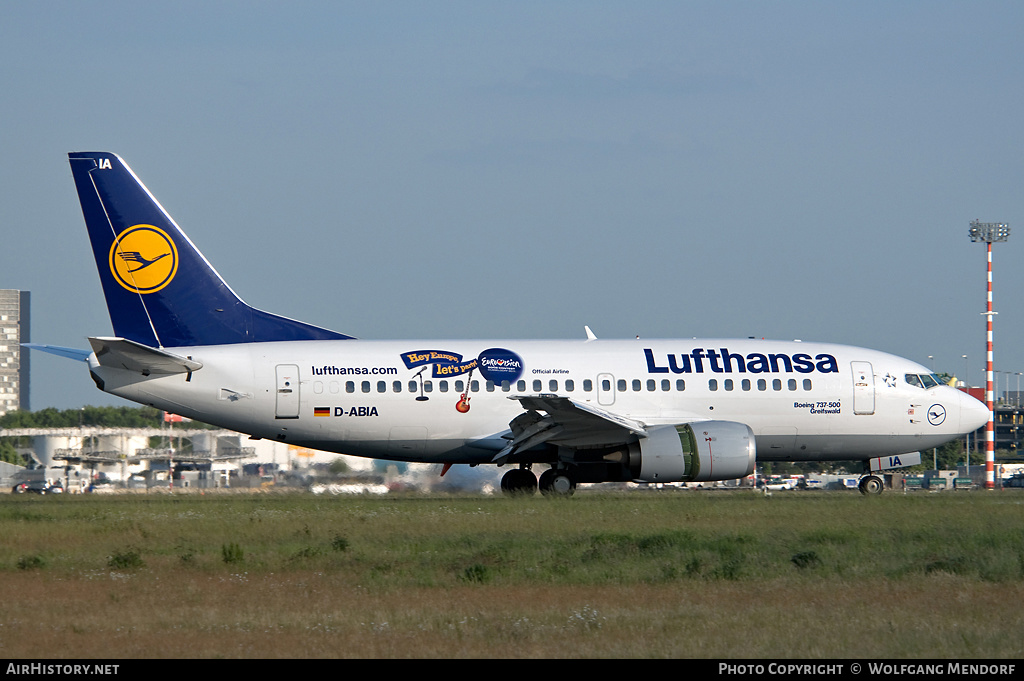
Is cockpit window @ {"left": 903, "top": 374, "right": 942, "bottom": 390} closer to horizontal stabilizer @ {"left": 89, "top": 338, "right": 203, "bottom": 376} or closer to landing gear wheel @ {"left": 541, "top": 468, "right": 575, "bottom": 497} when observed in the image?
landing gear wheel @ {"left": 541, "top": 468, "right": 575, "bottom": 497}

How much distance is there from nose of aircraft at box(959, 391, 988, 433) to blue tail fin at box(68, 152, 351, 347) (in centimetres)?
1758

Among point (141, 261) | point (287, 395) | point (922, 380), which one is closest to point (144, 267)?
point (141, 261)

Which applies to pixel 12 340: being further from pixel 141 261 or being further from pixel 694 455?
pixel 694 455

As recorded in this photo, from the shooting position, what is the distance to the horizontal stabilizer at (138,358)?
25.6 metres

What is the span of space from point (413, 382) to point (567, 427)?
12.3 ft

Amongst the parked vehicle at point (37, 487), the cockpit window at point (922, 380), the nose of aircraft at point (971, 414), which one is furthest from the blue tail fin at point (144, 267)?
the parked vehicle at point (37, 487)

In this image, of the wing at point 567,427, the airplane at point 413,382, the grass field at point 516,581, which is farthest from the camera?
the airplane at point 413,382

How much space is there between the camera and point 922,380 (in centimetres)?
2923

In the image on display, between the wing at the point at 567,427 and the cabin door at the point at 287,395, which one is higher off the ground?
the cabin door at the point at 287,395

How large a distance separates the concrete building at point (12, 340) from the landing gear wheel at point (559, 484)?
157430 millimetres

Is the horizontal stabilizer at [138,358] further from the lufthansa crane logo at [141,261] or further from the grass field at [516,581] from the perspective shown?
the grass field at [516,581]
